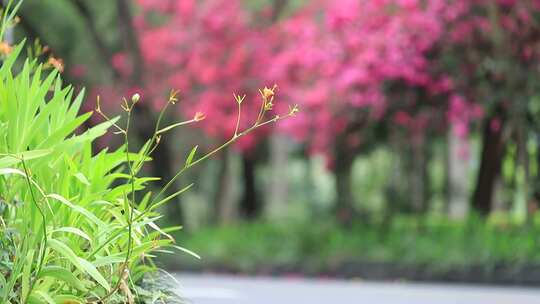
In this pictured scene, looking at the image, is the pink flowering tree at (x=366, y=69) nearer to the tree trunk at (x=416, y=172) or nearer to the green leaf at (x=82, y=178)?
the tree trunk at (x=416, y=172)

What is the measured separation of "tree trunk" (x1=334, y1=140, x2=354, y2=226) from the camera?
21.5m

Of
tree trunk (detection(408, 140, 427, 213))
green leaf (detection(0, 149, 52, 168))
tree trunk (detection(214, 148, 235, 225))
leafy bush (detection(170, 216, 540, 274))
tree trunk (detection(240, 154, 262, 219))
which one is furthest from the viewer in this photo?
tree trunk (detection(240, 154, 262, 219))

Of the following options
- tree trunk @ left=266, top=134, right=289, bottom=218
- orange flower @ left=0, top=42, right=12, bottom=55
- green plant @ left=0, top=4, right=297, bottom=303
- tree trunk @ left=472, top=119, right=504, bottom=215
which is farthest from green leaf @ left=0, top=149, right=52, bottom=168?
tree trunk @ left=266, top=134, right=289, bottom=218

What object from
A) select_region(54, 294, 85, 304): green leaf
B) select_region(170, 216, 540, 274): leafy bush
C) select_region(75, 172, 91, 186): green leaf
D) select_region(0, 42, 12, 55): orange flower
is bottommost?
select_region(54, 294, 85, 304): green leaf

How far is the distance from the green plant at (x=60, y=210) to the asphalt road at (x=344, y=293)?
7882 mm

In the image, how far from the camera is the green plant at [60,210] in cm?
374

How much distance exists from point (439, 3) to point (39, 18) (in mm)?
7063

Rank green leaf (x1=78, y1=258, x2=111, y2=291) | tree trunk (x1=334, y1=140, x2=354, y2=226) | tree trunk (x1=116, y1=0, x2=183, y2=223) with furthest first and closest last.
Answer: tree trunk (x1=334, y1=140, x2=354, y2=226) < tree trunk (x1=116, y1=0, x2=183, y2=223) < green leaf (x1=78, y1=258, x2=111, y2=291)

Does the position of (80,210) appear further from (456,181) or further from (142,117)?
(456,181)

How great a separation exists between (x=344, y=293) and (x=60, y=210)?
10.5m

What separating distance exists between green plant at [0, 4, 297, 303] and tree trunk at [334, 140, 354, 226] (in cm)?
1701

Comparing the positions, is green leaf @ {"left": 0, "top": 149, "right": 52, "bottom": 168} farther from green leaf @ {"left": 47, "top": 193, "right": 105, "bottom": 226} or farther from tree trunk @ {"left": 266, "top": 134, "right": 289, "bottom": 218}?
tree trunk @ {"left": 266, "top": 134, "right": 289, "bottom": 218}

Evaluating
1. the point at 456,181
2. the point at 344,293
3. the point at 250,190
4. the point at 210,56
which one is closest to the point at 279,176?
the point at 456,181

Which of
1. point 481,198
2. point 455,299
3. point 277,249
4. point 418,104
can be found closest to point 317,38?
point 418,104
